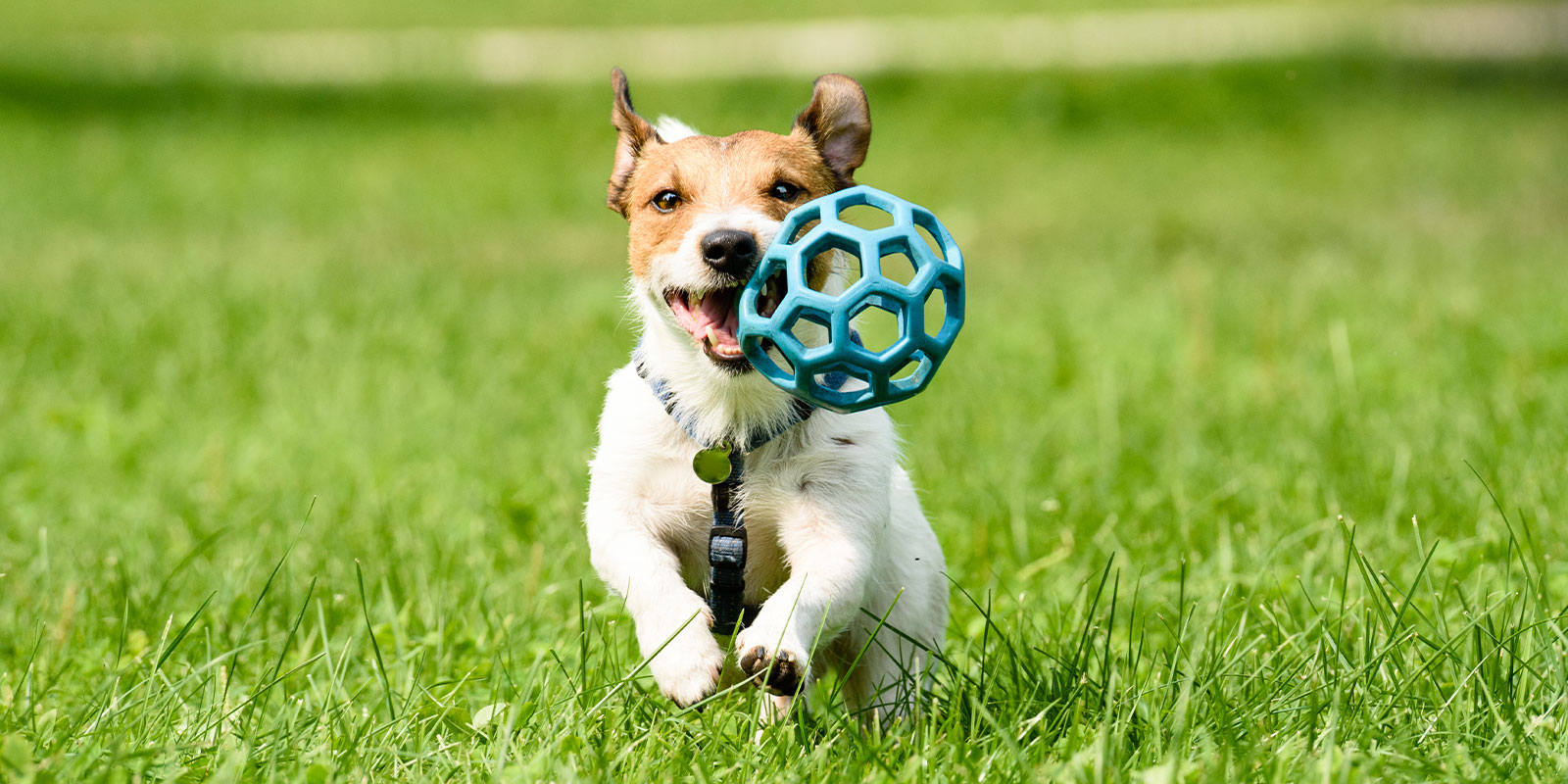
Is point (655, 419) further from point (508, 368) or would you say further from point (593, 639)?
point (508, 368)

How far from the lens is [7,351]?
7125mm

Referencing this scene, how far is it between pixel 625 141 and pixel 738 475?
95 cm

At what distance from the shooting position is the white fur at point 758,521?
2850 millimetres

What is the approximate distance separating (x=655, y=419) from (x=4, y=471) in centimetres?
373

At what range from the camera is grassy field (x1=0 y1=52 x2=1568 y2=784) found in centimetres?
274

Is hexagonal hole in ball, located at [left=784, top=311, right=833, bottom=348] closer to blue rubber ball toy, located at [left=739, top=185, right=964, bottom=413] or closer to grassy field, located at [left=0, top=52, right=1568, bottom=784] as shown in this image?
blue rubber ball toy, located at [left=739, top=185, right=964, bottom=413]

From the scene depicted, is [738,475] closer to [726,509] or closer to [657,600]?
[726,509]

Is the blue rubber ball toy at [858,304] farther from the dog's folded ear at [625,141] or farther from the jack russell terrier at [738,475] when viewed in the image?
the dog's folded ear at [625,141]

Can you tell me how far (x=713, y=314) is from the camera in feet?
10.0

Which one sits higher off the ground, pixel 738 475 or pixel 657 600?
pixel 738 475

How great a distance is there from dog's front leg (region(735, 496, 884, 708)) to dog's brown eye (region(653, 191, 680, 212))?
0.73m

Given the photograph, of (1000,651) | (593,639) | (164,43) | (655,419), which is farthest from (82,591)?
(164,43)

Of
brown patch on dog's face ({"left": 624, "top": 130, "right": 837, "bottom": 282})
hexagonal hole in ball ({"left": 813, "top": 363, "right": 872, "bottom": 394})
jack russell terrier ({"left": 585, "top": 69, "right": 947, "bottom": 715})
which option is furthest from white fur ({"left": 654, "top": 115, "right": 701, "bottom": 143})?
hexagonal hole in ball ({"left": 813, "top": 363, "right": 872, "bottom": 394})

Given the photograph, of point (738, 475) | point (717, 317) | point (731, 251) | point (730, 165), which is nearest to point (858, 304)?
point (731, 251)
